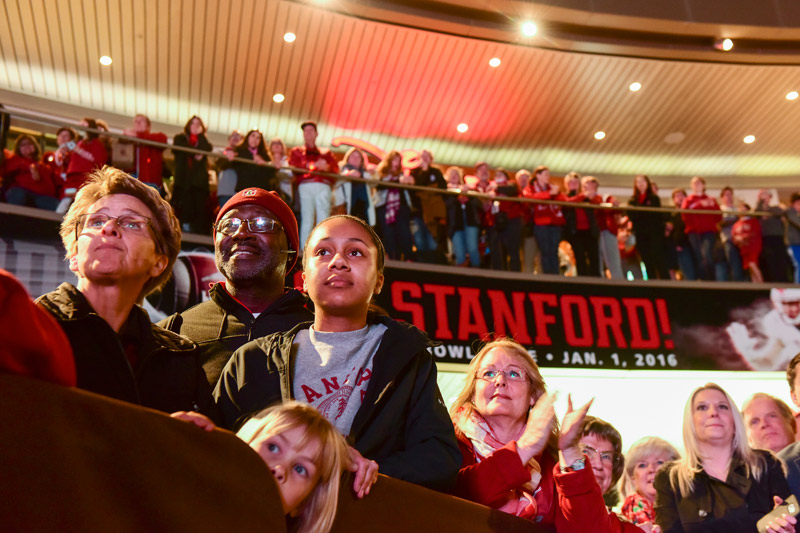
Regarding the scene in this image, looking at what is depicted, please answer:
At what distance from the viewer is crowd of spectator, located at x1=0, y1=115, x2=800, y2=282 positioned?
7793mm

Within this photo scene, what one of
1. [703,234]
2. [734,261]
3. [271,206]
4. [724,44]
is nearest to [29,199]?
[271,206]

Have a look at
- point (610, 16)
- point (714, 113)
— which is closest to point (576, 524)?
point (610, 16)

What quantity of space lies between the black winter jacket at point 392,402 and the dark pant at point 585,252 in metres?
8.11

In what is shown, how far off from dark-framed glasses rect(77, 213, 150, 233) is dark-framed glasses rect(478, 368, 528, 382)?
1.27 metres

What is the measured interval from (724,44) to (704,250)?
3451 millimetres

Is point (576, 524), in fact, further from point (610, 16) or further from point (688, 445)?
point (610, 16)

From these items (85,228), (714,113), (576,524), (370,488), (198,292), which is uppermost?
(714,113)

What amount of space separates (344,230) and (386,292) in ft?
21.6

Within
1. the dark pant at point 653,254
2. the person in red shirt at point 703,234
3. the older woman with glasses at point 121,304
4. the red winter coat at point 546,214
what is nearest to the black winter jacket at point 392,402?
the older woman with glasses at point 121,304

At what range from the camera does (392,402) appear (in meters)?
1.98

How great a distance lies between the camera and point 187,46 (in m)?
11.0

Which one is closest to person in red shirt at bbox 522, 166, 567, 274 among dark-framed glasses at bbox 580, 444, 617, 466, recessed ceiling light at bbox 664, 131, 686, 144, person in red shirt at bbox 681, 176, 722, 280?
person in red shirt at bbox 681, 176, 722, 280

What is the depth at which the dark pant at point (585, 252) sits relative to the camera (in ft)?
32.7

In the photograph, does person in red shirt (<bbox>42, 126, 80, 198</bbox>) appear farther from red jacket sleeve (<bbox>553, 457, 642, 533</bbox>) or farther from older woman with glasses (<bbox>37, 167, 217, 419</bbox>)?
red jacket sleeve (<bbox>553, 457, 642, 533</bbox>)
